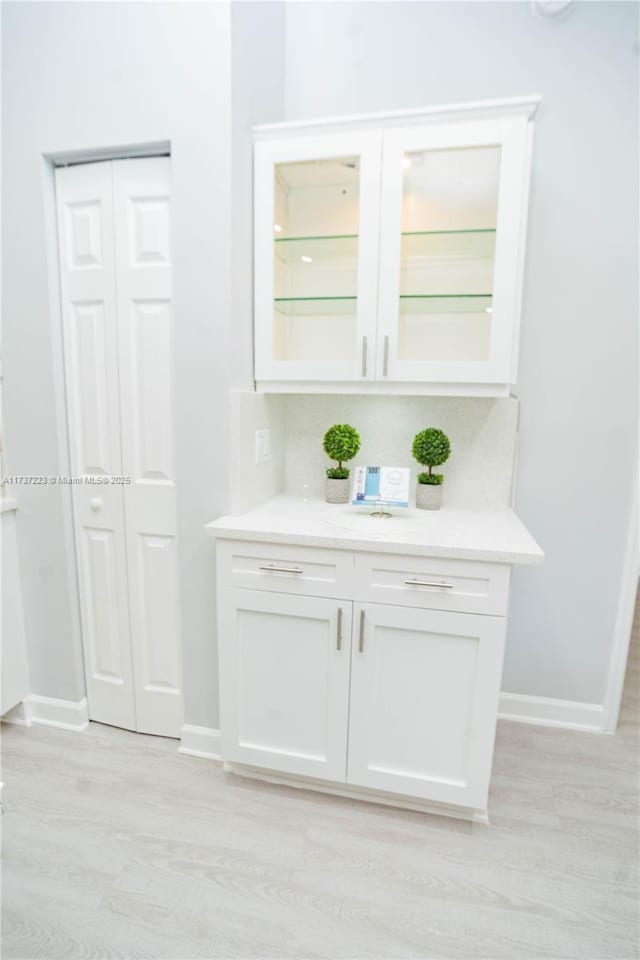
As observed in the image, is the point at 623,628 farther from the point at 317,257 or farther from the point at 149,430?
the point at 149,430

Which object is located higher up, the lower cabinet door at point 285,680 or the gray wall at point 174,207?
the gray wall at point 174,207

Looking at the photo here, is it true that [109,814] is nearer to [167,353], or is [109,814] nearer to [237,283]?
[167,353]

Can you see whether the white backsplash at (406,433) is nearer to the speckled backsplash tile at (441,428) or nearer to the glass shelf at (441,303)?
the speckled backsplash tile at (441,428)

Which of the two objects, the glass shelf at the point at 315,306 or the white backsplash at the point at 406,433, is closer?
the glass shelf at the point at 315,306

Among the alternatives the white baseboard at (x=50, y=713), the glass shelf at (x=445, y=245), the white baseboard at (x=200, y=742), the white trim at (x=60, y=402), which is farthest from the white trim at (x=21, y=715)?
the glass shelf at (x=445, y=245)

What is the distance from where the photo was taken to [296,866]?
4.75ft

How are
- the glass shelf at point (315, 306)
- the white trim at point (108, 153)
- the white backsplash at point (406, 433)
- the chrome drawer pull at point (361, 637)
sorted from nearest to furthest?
the chrome drawer pull at point (361, 637) < the white trim at point (108, 153) < the glass shelf at point (315, 306) < the white backsplash at point (406, 433)

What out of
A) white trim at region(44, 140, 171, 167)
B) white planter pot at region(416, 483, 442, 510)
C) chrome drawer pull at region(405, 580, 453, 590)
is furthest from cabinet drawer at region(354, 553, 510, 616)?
white trim at region(44, 140, 171, 167)

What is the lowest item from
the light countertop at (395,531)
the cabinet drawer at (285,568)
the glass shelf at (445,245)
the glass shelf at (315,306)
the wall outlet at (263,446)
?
the cabinet drawer at (285,568)

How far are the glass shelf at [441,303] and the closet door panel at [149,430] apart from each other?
2.87ft

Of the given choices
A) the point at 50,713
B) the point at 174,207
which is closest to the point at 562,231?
the point at 174,207

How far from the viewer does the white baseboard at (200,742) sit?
6.15ft

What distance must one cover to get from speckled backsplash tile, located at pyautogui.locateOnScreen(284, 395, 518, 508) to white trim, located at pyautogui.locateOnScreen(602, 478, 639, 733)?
0.54 meters

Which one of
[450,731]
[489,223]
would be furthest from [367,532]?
[489,223]
